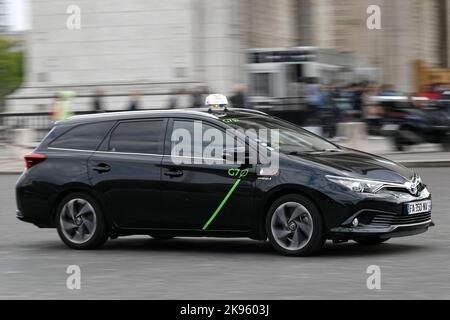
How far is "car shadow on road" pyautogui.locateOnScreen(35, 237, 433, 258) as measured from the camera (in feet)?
35.0

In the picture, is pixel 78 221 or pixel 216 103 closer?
pixel 216 103

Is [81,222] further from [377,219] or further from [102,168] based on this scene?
[377,219]

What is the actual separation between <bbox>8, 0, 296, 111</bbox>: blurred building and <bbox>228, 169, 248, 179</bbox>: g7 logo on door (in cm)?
2590

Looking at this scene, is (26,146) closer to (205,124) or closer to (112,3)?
(112,3)

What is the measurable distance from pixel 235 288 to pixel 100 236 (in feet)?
9.89

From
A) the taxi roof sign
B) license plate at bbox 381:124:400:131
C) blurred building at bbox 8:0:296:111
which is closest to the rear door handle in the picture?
the taxi roof sign

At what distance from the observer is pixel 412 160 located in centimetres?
2277

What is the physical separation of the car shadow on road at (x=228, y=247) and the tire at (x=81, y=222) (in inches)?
6.7

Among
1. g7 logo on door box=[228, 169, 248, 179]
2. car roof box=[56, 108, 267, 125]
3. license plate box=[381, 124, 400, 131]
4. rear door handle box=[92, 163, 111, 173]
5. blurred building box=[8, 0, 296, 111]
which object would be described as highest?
blurred building box=[8, 0, 296, 111]

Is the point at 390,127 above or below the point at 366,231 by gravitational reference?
above

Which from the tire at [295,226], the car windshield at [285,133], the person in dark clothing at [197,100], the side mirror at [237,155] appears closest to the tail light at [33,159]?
the car windshield at [285,133]

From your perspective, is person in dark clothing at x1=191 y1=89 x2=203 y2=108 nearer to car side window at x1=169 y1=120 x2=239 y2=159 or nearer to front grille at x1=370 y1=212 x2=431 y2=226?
car side window at x1=169 y1=120 x2=239 y2=159

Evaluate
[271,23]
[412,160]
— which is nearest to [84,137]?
[412,160]

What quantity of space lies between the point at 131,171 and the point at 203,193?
35.1 inches
